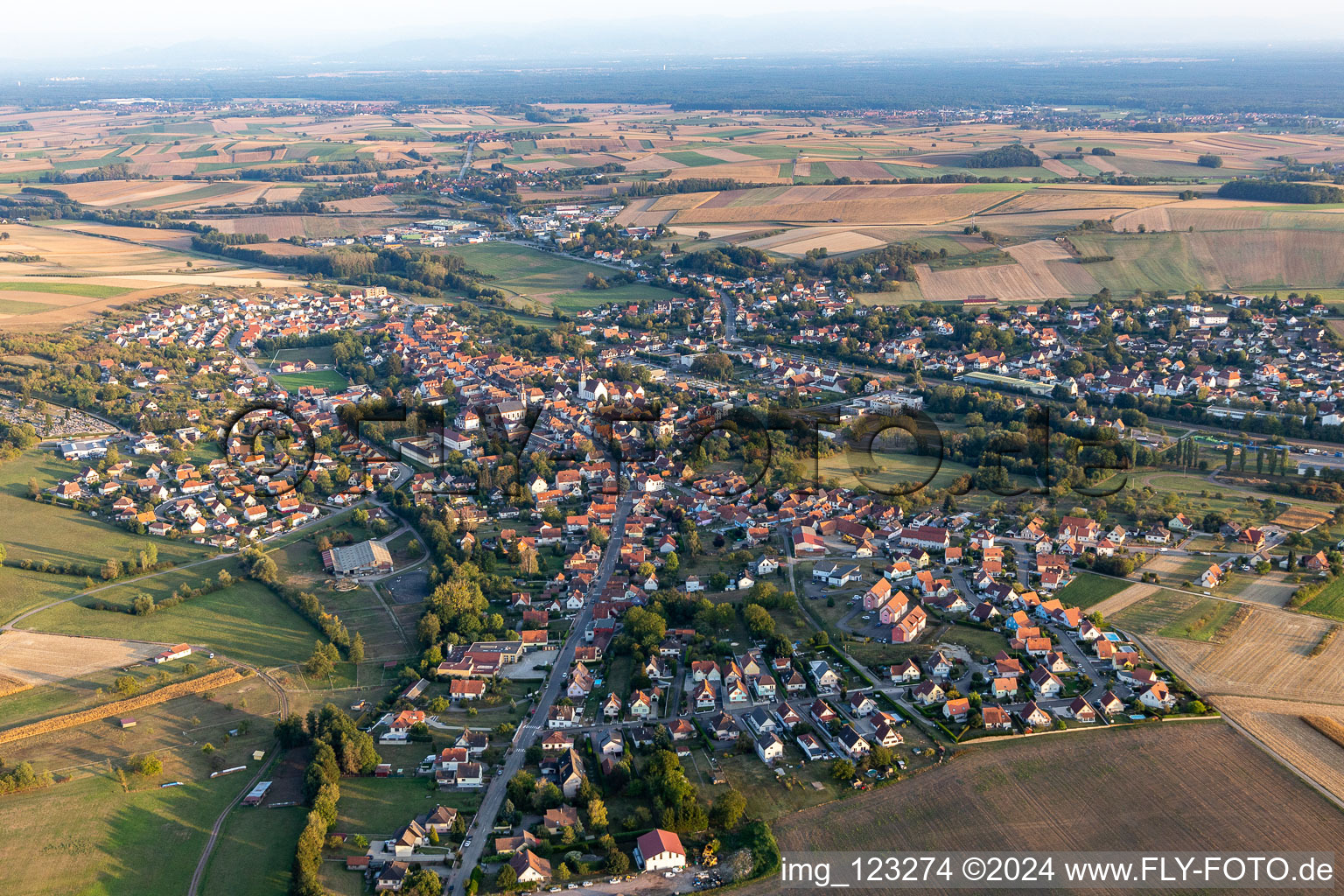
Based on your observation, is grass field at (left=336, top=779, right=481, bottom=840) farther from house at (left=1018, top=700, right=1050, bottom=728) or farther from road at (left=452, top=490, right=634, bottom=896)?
house at (left=1018, top=700, right=1050, bottom=728)

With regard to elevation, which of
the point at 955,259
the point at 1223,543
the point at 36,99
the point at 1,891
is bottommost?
the point at 1,891

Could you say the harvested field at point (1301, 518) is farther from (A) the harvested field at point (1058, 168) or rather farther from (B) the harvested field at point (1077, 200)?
(A) the harvested field at point (1058, 168)

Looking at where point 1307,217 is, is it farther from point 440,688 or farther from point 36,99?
point 36,99

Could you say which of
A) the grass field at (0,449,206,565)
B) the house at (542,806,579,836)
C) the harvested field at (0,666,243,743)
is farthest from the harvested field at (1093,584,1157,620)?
the grass field at (0,449,206,565)

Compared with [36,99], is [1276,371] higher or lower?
lower

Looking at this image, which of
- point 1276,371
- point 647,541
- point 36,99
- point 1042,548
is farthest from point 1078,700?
point 36,99

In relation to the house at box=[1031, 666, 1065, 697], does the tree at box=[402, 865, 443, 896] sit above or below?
below
